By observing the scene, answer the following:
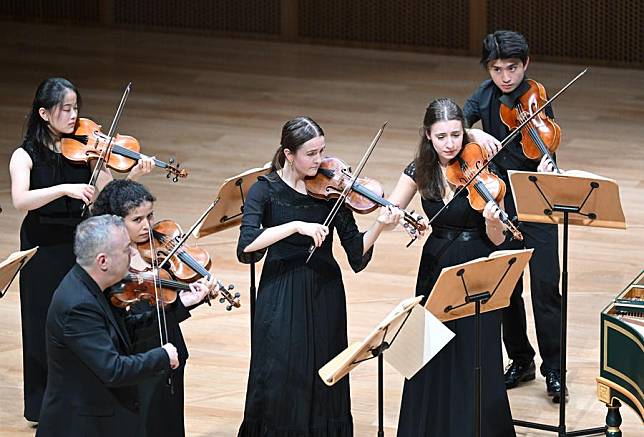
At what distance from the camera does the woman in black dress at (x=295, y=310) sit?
13.0 ft

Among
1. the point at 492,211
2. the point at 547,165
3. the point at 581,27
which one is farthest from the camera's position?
the point at 581,27

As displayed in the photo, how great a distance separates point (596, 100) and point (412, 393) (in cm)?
513

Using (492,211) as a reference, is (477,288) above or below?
below

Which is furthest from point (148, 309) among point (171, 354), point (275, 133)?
point (275, 133)

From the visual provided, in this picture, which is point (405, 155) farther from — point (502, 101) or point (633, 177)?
point (502, 101)

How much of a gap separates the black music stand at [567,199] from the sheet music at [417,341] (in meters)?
0.81

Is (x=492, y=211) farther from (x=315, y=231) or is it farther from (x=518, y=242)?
(x=518, y=242)

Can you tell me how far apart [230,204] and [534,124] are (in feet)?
3.60

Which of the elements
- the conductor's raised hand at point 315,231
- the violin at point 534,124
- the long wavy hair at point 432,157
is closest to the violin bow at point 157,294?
the conductor's raised hand at point 315,231

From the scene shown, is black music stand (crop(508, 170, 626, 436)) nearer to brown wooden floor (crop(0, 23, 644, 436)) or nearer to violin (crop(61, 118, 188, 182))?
brown wooden floor (crop(0, 23, 644, 436))

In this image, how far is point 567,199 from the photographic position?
4156 millimetres

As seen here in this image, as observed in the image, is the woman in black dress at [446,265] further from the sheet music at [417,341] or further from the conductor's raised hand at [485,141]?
the sheet music at [417,341]

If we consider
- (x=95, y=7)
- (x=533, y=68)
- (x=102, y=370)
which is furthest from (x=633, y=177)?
(x=95, y=7)

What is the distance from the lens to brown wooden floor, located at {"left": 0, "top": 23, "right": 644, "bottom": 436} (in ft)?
16.4
